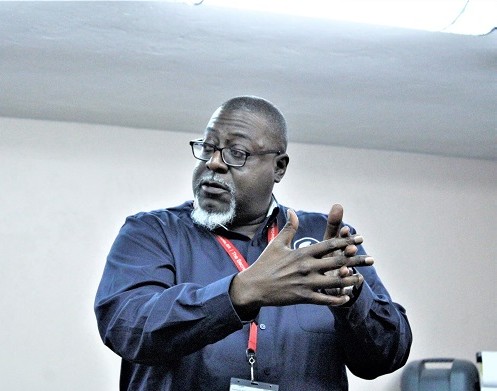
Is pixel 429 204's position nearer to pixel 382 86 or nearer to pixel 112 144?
pixel 382 86

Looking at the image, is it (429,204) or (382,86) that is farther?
(429,204)

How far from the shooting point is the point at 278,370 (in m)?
2.30

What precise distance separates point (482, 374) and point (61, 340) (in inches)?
95.8

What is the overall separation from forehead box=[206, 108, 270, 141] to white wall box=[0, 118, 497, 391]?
3203 millimetres

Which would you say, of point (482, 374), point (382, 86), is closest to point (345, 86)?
point (382, 86)

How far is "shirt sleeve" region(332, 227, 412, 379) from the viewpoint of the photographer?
2240 mm

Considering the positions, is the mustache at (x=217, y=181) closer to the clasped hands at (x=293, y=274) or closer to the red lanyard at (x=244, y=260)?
the red lanyard at (x=244, y=260)

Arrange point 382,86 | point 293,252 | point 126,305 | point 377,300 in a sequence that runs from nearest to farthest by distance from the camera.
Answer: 1. point 293,252
2. point 126,305
3. point 377,300
4. point 382,86

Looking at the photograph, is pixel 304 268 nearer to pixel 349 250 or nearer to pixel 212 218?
pixel 349 250

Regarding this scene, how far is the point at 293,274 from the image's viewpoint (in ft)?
6.47

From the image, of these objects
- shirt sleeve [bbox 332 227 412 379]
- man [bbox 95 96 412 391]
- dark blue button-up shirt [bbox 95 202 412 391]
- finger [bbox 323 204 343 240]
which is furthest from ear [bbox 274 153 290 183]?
finger [bbox 323 204 343 240]

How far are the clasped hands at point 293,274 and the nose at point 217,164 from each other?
526mm

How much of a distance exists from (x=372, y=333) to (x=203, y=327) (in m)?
0.46

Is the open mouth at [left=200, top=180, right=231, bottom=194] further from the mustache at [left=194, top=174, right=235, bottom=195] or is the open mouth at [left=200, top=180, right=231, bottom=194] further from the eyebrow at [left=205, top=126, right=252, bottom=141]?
the eyebrow at [left=205, top=126, right=252, bottom=141]
